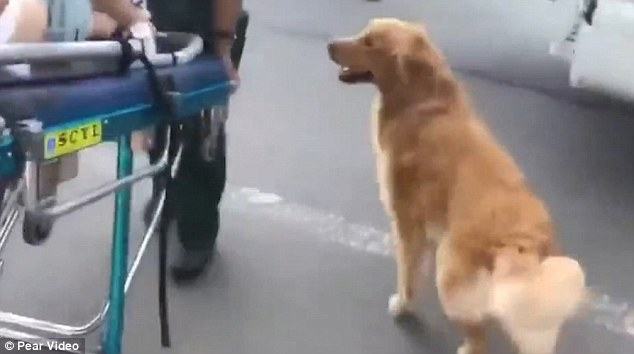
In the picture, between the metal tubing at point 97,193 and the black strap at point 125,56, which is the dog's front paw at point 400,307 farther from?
the black strap at point 125,56

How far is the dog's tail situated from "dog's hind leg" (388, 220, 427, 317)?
1.07ft

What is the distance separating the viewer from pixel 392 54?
6.67ft

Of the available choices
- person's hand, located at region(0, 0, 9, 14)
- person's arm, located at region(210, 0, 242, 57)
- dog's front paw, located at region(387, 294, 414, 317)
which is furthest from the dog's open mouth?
person's hand, located at region(0, 0, 9, 14)

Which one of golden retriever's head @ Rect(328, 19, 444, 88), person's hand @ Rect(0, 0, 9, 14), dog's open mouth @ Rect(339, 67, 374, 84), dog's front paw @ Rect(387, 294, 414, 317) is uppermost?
person's hand @ Rect(0, 0, 9, 14)

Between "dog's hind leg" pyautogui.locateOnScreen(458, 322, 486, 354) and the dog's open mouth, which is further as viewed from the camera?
the dog's open mouth

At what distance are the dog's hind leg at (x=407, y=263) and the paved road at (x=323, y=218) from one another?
40mm

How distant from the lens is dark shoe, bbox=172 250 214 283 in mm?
2314

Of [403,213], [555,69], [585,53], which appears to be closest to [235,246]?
[403,213]

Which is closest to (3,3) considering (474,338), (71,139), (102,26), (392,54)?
(102,26)

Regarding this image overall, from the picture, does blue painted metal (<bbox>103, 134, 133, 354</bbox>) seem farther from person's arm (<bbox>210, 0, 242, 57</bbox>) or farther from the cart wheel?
person's arm (<bbox>210, 0, 242, 57</bbox>)

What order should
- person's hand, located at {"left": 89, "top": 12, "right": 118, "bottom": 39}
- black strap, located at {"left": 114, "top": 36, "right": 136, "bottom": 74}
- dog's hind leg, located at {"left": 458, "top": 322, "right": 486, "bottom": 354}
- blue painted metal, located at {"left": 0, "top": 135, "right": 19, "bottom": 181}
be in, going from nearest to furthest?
blue painted metal, located at {"left": 0, "top": 135, "right": 19, "bottom": 181} → black strap, located at {"left": 114, "top": 36, "right": 136, "bottom": 74} → person's hand, located at {"left": 89, "top": 12, "right": 118, "bottom": 39} → dog's hind leg, located at {"left": 458, "top": 322, "right": 486, "bottom": 354}

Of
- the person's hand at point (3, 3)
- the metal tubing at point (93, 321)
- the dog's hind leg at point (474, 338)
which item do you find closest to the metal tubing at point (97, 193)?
the metal tubing at point (93, 321)

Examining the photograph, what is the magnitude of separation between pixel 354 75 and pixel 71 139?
977 mm

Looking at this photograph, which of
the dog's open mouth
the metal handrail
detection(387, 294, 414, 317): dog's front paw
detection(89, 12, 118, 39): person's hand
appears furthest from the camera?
detection(387, 294, 414, 317): dog's front paw
